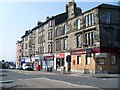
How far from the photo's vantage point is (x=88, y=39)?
153 ft

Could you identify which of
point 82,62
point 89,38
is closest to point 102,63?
point 89,38

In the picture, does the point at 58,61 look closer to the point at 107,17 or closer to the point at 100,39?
the point at 100,39

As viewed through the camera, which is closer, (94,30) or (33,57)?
(94,30)

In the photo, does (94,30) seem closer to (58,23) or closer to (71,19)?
(71,19)

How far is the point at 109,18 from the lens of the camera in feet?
145

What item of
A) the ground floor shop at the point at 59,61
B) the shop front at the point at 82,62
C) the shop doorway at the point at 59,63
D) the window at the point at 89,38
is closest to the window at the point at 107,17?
the window at the point at 89,38

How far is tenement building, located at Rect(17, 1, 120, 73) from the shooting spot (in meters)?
43.5

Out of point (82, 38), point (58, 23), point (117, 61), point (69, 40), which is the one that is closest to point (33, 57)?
point (58, 23)

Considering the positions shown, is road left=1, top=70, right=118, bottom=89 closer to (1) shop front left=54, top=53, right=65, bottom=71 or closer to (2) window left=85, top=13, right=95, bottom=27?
(2) window left=85, top=13, right=95, bottom=27

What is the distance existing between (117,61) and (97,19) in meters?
7.18

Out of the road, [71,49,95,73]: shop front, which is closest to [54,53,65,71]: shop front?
[71,49,95,73]: shop front

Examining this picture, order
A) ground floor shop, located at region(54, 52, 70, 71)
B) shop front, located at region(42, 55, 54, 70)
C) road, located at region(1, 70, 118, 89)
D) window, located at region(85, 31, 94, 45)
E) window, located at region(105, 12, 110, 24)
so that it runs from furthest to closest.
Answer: shop front, located at region(42, 55, 54, 70) < ground floor shop, located at region(54, 52, 70, 71) < window, located at region(85, 31, 94, 45) < window, located at region(105, 12, 110, 24) < road, located at region(1, 70, 118, 89)

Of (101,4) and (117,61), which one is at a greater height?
(101,4)

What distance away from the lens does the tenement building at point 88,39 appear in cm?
4353
